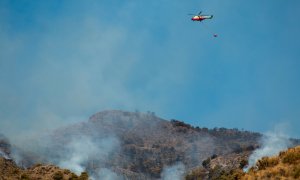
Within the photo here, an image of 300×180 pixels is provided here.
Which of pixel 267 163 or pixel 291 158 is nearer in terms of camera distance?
pixel 291 158

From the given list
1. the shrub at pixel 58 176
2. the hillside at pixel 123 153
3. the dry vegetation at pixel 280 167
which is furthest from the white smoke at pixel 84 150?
the dry vegetation at pixel 280 167

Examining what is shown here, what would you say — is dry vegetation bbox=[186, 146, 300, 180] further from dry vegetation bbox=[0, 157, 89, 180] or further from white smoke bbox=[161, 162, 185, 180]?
white smoke bbox=[161, 162, 185, 180]

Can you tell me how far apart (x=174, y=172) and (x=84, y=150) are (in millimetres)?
31714

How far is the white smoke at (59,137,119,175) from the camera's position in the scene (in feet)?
508

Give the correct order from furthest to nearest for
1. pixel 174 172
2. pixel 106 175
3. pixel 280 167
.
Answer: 1. pixel 174 172
2. pixel 106 175
3. pixel 280 167

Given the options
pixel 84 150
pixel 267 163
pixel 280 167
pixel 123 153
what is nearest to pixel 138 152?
pixel 123 153

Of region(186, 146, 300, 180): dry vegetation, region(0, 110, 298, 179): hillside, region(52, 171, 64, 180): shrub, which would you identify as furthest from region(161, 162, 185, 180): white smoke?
region(186, 146, 300, 180): dry vegetation

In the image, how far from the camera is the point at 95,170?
479ft

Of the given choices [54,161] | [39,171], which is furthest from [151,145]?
[39,171]

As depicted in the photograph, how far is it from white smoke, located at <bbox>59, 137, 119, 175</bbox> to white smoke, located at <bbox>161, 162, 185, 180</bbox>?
21400 mm

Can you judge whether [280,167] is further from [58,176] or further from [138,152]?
[138,152]

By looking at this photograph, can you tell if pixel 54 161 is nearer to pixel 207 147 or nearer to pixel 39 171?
pixel 207 147

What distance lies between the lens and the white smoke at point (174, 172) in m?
154

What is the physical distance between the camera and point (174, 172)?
534 feet
